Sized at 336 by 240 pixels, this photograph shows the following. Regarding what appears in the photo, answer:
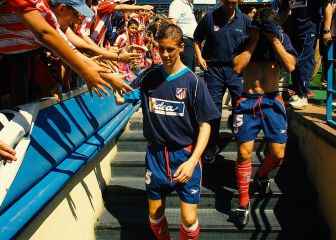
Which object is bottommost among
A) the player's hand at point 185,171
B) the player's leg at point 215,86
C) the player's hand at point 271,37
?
the player's hand at point 185,171

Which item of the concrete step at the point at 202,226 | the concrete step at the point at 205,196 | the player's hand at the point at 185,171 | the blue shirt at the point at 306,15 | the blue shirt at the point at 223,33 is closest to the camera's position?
the player's hand at the point at 185,171

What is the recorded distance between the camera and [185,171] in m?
3.08

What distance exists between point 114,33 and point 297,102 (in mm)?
3003

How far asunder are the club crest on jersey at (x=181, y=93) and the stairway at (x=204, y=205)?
4.72 feet

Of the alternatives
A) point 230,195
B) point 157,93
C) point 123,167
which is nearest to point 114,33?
point 123,167

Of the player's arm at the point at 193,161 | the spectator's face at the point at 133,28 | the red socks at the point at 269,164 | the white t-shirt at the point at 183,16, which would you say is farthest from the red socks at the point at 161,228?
the spectator's face at the point at 133,28

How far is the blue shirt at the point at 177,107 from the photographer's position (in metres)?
3.25

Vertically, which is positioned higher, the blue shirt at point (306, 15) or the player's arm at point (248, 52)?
the blue shirt at point (306, 15)

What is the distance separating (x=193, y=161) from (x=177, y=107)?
410 mm

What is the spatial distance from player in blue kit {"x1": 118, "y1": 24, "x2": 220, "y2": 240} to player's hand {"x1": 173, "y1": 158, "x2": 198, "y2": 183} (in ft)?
0.20

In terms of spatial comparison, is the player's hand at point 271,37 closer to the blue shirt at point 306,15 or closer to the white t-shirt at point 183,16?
the blue shirt at point 306,15

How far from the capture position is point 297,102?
5289 millimetres

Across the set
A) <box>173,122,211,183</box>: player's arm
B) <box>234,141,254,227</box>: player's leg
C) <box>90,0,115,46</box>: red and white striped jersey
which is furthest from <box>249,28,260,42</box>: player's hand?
<box>90,0,115,46</box>: red and white striped jersey

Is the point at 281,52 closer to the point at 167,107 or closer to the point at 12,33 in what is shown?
the point at 167,107
